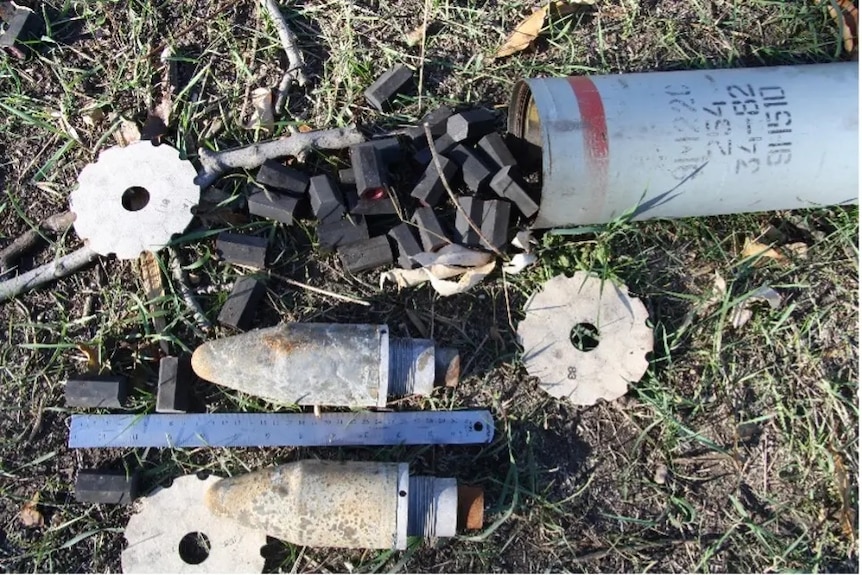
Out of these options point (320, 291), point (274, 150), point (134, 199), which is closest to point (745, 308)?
point (320, 291)

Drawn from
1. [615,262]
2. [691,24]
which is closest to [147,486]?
[615,262]

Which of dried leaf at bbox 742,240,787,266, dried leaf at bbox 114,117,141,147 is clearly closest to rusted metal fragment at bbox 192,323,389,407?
dried leaf at bbox 114,117,141,147

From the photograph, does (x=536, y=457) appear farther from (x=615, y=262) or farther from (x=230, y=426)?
(x=230, y=426)

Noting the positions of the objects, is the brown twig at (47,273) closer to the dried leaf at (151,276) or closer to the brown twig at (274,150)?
the dried leaf at (151,276)

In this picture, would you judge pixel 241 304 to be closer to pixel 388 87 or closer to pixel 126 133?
pixel 126 133

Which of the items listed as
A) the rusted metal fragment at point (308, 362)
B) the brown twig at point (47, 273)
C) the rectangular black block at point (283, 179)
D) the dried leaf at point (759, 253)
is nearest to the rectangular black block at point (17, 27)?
the brown twig at point (47, 273)

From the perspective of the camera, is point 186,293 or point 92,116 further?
point 92,116
